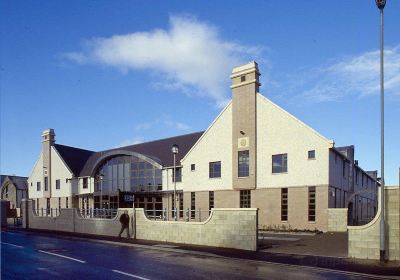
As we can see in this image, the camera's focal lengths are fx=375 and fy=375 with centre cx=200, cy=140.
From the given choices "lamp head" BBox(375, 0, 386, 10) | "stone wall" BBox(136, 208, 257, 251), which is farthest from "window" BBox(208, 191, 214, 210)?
"lamp head" BBox(375, 0, 386, 10)

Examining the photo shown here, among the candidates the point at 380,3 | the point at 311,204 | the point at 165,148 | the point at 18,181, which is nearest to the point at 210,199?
the point at 311,204

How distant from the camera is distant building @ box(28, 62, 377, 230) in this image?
30250 mm

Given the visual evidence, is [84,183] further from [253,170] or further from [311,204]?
[311,204]

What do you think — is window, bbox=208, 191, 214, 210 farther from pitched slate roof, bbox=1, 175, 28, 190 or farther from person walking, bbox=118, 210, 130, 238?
pitched slate roof, bbox=1, 175, 28, 190

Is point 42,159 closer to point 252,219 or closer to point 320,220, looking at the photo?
point 320,220

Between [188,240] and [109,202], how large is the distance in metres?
29.1

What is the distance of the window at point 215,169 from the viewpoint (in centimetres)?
3631

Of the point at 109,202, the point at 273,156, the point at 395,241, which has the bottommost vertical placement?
the point at 109,202

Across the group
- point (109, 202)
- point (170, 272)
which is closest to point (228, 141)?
point (109, 202)

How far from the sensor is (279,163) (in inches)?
1266

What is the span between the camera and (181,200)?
41219 mm

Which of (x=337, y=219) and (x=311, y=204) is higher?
(x=311, y=204)

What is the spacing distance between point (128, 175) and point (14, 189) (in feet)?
118

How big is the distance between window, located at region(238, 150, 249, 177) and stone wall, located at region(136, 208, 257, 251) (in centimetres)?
1313
